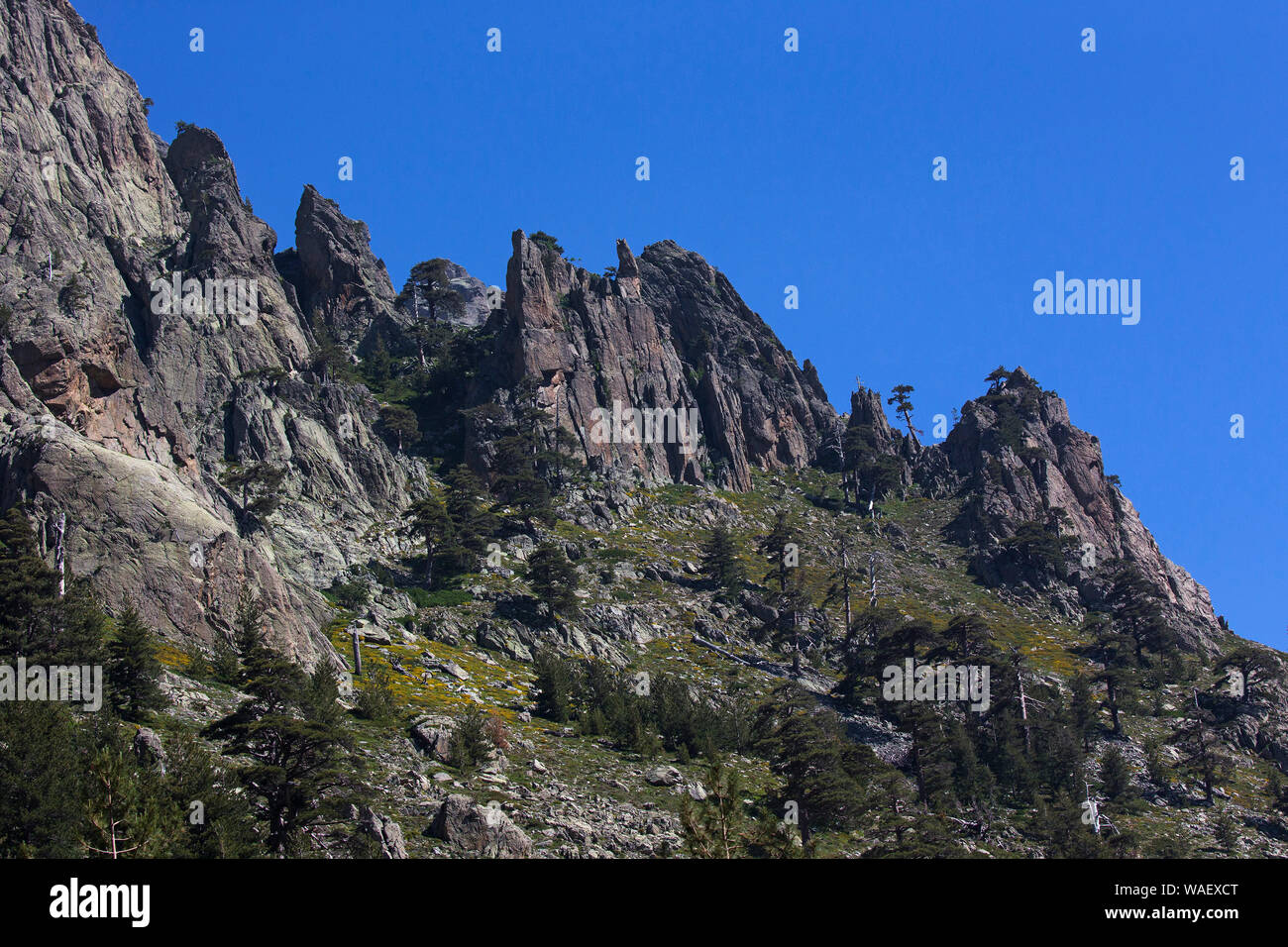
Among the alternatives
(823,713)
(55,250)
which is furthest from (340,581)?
(55,250)

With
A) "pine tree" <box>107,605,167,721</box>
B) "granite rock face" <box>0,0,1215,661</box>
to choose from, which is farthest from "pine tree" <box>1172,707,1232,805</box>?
"pine tree" <box>107,605,167,721</box>

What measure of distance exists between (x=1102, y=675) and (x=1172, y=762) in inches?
297

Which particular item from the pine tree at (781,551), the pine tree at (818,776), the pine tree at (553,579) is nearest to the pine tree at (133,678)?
the pine tree at (818,776)

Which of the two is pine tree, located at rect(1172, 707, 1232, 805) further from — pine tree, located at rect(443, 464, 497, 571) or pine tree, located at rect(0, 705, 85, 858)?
pine tree, located at rect(0, 705, 85, 858)

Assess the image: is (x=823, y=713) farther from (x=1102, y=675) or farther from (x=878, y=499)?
(x=878, y=499)

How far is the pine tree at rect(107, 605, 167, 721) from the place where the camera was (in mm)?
41156

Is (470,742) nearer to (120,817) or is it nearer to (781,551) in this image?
(120,817)

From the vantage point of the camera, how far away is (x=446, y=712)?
182ft

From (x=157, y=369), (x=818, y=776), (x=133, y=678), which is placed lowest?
(x=818, y=776)

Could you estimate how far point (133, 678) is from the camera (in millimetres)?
41875

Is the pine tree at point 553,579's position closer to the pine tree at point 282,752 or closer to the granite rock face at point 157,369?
the granite rock face at point 157,369

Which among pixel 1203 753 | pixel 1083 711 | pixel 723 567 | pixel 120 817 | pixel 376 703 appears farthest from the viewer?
pixel 723 567

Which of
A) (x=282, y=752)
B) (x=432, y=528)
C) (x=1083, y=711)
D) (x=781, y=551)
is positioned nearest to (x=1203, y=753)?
(x=1083, y=711)

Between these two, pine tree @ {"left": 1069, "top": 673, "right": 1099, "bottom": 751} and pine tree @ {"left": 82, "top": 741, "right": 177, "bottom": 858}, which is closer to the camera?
pine tree @ {"left": 82, "top": 741, "right": 177, "bottom": 858}
